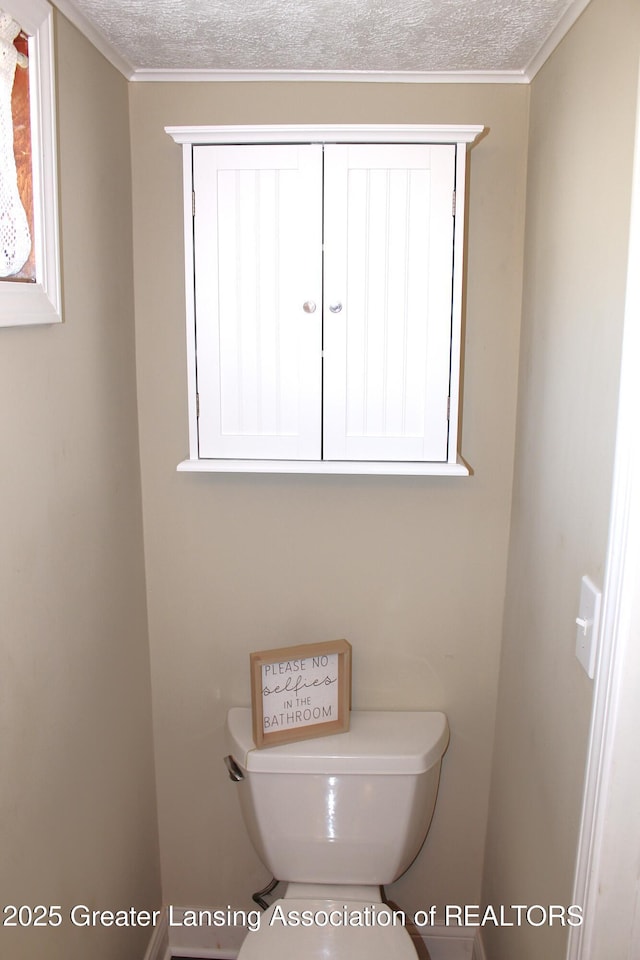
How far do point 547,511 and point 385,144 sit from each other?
0.79 m

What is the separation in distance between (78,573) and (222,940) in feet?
3.98

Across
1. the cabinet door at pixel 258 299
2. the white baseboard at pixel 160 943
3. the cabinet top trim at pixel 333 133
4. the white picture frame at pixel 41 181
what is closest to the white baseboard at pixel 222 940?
the white baseboard at pixel 160 943

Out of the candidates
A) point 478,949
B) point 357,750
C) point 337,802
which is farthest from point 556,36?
point 478,949

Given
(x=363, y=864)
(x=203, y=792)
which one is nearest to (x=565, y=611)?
(x=363, y=864)

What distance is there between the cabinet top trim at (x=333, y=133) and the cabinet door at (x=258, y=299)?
23mm

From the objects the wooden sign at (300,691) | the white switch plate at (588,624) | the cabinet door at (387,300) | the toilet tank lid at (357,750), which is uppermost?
the cabinet door at (387,300)

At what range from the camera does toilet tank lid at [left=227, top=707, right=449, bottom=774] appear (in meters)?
1.70

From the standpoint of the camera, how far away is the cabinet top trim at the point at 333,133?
1471mm

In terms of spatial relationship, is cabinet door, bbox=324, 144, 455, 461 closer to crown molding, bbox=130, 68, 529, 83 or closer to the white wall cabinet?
the white wall cabinet

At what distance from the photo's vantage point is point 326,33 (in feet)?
4.55

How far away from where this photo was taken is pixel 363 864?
68.5 inches

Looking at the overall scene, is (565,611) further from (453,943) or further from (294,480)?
(453,943)

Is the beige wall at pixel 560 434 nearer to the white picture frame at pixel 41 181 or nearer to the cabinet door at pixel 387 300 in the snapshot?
the cabinet door at pixel 387 300

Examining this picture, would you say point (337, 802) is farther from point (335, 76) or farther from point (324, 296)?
point (335, 76)
